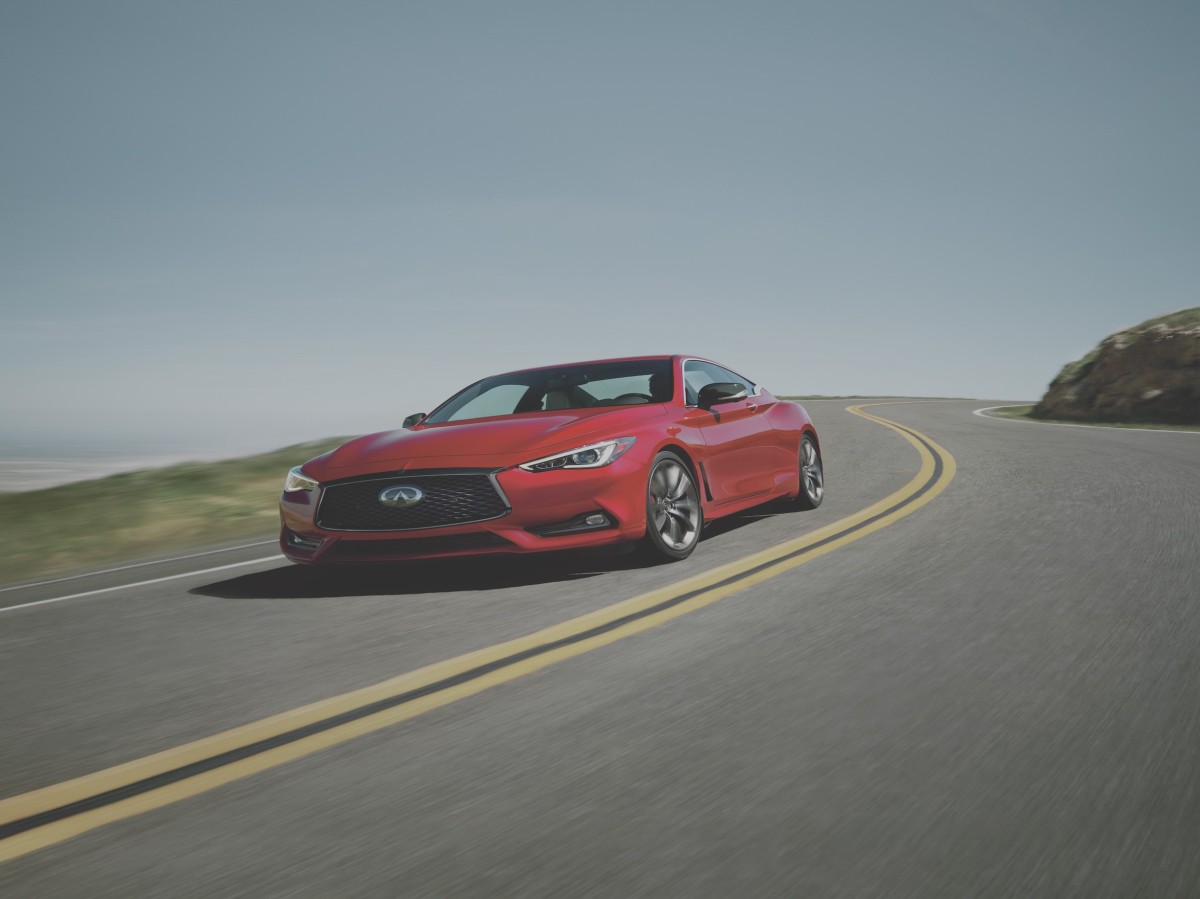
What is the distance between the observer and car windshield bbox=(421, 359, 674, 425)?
7.79 m

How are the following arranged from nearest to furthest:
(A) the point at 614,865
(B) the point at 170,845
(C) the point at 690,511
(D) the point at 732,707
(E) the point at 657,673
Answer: (A) the point at 614,865 < (B) the point at 170,845 < (D) the point at 732,707 < (E) the point at 657,673 < (C) the point at 690,511

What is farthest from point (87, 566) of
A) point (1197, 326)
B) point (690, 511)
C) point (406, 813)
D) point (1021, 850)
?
point (1197, 326)

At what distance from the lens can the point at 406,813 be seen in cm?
270

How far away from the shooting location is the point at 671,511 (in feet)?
22.3

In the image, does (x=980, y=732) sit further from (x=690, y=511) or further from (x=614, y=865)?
(x=690, y=511)

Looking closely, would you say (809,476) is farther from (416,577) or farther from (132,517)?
(132,517)

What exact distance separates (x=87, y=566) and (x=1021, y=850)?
29.8ft

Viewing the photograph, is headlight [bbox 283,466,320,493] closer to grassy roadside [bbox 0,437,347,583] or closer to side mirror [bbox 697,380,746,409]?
side mirror [bbox 697,380,746,409]

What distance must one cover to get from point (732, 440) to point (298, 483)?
308 cm

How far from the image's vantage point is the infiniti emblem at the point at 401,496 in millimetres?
6035

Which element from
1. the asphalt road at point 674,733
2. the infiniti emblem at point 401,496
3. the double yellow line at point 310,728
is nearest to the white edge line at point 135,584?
the asphalt road at point 674,733

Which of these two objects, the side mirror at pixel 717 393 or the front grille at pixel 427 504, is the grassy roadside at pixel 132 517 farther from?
the side mirror at pixel 717 393

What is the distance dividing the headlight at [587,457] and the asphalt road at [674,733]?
655 millimetres

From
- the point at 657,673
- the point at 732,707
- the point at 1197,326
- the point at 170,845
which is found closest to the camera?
the point at 170,845
